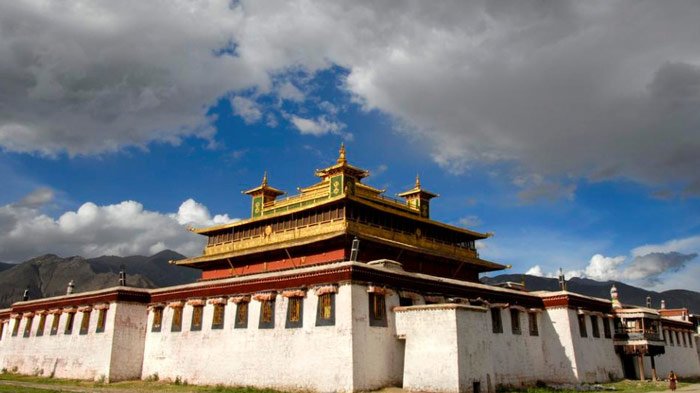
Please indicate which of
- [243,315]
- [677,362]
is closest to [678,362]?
[677,362]

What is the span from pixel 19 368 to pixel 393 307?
2385cm

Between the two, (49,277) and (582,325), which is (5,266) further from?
(582,325)

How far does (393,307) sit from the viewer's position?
2283cm

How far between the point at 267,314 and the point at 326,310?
332 centimetres

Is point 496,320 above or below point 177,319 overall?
below

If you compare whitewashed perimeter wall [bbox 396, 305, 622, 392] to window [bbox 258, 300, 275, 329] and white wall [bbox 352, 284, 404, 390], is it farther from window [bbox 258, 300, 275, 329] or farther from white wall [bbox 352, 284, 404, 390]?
window [bbox 258, 300, 275, 329]

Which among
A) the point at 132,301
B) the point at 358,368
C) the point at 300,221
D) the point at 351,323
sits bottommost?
the point at 358,368

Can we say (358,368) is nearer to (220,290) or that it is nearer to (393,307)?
(393,307)

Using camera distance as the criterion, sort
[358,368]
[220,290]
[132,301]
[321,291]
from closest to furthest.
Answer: [358,368] < [321,291] < [220,290] < [132,301]

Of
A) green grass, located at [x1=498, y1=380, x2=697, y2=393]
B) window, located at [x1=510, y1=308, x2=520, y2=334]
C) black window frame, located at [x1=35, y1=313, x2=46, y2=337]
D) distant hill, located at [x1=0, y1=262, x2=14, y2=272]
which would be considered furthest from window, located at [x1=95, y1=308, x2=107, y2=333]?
distant hill, located at [x1=0, y1=262, x2=14, y2=272]

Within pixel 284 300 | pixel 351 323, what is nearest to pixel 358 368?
pixel 351 323

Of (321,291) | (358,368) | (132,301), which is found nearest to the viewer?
(358,368)

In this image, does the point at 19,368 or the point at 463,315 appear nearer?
the point at 463,315

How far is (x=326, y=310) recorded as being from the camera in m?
22.1
